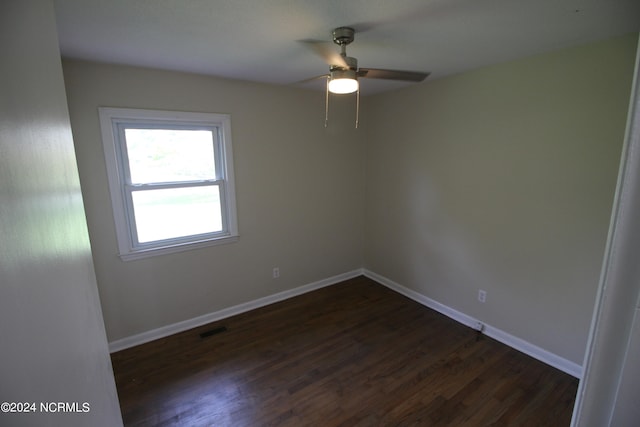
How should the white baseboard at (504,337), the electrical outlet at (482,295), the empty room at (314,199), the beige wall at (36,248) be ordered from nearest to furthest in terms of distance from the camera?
1. the beige wall at (36,248)
2. the empty room at (314,199)
3. the white baseboard at (504,337)
4. the electrical outlet at (482,295)

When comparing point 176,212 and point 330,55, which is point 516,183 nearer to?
point 330,55

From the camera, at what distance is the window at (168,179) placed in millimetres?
2383

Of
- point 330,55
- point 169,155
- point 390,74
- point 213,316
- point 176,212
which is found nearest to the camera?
point 330,55

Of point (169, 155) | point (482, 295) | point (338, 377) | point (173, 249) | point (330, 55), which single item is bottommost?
point (338, 377)

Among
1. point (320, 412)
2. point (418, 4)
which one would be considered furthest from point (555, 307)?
point (418, 4)

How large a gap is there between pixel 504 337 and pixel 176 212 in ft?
10.7

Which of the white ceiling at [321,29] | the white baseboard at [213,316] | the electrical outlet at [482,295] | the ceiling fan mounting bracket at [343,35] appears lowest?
the white baseboard at [213,316]

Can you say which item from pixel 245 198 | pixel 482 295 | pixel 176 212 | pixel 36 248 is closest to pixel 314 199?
pixel 245 198

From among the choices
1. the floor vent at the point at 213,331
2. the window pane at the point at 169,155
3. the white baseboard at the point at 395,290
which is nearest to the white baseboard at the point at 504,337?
the white baseboard at the point at 395,290

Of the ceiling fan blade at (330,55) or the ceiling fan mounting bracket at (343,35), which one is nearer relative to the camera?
the ceiling fan blade at (330,55)

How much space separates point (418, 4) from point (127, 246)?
8.97 ft

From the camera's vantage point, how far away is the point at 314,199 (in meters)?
3.51

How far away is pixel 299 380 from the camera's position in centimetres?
221

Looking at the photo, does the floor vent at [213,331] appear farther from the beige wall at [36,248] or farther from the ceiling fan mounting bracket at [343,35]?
the ceiling fan mounting bracket at [343,35]
